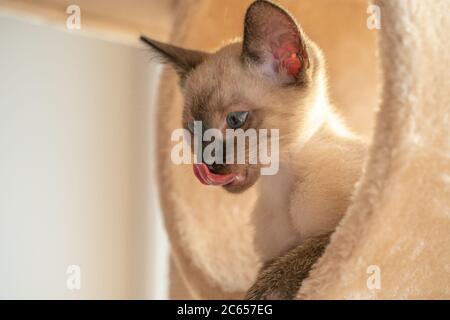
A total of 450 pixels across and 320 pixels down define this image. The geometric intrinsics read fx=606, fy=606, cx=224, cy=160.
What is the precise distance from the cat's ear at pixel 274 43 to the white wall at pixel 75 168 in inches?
29.4

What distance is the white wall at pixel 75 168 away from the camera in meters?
1.58

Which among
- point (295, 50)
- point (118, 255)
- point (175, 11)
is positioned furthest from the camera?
point (118, 255)

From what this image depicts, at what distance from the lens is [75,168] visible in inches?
71.7

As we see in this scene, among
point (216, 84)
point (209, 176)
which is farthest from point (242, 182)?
point (216, 84)

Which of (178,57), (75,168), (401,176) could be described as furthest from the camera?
(75,168)

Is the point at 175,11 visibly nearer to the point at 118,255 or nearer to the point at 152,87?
the point at 152,87

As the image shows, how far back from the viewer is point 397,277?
0.94 meters

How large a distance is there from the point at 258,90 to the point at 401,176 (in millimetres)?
339

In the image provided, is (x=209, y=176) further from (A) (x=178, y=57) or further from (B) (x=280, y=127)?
(A) (x=178, y=57)

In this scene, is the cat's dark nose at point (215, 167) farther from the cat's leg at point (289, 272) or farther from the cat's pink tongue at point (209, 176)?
the cat's leg at point (289, 272)

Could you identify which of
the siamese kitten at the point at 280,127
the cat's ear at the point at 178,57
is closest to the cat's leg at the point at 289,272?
the siamese kitten at the point at 280,127

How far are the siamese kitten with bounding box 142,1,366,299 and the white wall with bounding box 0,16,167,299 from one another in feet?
1.99

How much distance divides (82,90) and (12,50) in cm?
31
